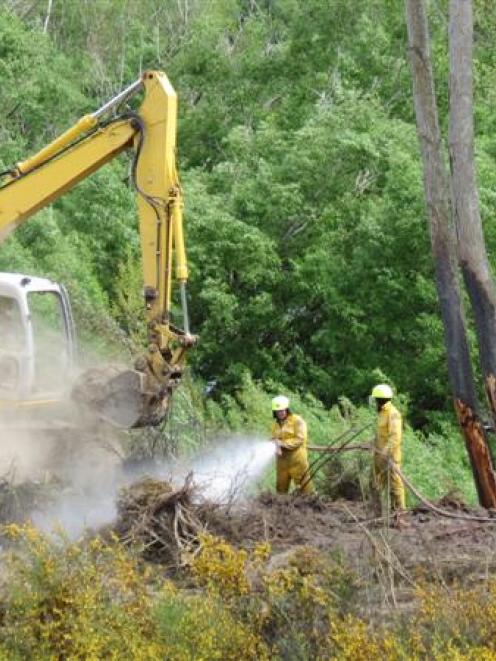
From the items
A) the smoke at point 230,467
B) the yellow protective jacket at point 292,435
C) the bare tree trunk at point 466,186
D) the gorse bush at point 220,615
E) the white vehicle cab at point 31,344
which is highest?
the bare tree trunk at point 466,186

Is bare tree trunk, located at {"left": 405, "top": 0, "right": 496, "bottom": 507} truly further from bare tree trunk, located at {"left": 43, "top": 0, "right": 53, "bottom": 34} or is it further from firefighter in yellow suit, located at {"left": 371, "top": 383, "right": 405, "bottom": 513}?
bare tree trunk, located at {"left": 43, "top": 0, "right": 53, "bottom": 34}

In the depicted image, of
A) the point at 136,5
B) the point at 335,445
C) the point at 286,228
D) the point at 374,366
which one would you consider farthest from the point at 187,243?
the point at 136,5

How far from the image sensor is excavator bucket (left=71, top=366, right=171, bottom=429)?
49.5 feet

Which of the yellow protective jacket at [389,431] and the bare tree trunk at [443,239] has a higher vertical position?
the bare tree trunk at [443,239]

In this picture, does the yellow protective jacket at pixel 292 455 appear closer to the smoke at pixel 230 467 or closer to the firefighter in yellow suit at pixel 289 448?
the firefighter in yellow suit at pixel 289 448

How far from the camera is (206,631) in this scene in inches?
352

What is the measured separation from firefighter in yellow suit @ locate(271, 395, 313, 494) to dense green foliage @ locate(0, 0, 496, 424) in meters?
5.26

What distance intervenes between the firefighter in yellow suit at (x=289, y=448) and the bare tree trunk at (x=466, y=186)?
86.7 inches

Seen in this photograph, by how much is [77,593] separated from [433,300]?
56.3 ft

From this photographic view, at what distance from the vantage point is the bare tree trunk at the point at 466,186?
16.2 m

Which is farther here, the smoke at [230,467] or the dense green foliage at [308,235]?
the dense green foliage at [308,235]

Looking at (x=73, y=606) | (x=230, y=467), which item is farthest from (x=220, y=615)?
(x=230, y=467)

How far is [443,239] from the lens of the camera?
16734mm

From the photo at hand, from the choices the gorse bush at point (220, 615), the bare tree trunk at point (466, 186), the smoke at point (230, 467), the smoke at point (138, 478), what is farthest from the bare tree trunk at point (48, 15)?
the gorse bush at point (220, 615)
